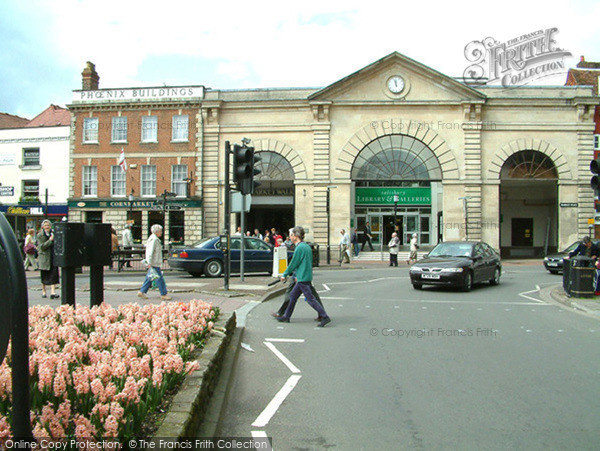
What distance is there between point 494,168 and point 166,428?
3408 centimetres

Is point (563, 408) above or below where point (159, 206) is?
below

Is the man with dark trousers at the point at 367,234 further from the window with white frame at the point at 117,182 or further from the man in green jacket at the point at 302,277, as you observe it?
the man in green jacket at the point at 302,277

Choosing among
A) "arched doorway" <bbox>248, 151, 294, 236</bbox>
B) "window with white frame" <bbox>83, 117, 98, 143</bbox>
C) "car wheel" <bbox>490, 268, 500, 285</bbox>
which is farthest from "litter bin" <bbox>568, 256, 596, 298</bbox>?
"window with white frame" <bbox>83, 117, 98, 143</bbox>

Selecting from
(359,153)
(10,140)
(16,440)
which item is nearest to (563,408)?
(16,440)

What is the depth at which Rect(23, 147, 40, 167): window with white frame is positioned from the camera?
126ft

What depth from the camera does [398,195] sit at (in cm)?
3594

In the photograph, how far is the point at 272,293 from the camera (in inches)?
522

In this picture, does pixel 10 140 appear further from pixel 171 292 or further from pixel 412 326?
pixel 412 326

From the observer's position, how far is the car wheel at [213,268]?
1897 centimetres

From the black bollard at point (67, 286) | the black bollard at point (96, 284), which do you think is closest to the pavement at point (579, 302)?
the black bollard at point (96, 284)

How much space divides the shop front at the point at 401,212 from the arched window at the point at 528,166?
461 centimetres

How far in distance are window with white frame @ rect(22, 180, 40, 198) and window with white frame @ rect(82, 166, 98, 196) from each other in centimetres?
468

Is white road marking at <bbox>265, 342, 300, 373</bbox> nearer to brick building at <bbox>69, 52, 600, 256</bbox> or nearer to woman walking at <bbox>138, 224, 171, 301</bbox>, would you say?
woman walking at <bbox>138, 224, 171, 301</bbox>

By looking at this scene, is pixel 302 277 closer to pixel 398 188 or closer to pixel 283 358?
pixel 283 358
